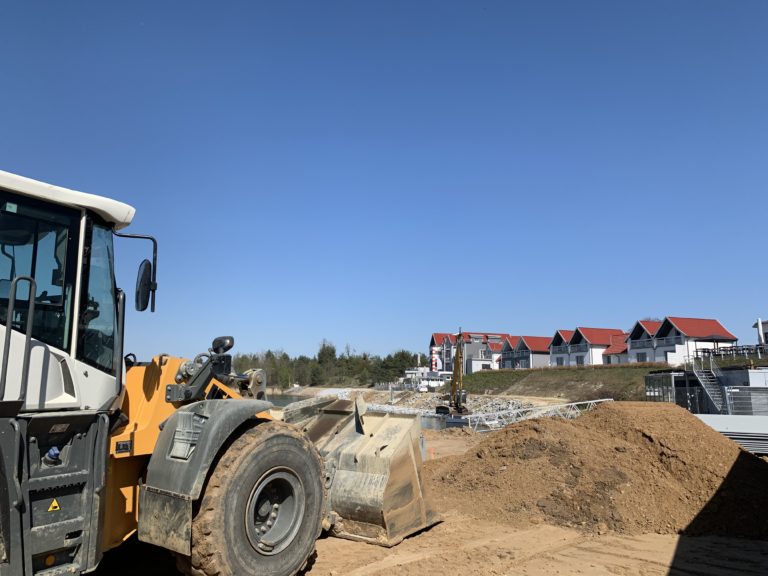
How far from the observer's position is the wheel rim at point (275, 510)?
4.51 m

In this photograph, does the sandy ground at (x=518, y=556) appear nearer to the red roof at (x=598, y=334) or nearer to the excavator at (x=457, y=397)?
the excavator at (x=457, y=397)

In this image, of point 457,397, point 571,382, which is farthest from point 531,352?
point 457,397

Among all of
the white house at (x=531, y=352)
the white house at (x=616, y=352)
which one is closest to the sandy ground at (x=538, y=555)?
the white house at (x=616, y=352)

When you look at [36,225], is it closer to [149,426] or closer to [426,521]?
[149,426]

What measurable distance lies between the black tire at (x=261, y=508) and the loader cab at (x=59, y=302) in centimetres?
106

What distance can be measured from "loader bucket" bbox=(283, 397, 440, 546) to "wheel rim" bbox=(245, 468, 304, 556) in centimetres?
140

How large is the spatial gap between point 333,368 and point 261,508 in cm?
8754

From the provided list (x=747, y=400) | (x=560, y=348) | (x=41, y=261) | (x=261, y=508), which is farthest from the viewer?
(x=560, y=348)

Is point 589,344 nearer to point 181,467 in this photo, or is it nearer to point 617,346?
point 617,346

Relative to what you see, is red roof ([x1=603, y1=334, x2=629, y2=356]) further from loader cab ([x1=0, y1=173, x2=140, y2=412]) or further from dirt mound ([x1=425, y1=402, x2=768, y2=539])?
loader cab ([x1=0, y1=173, x2=140, y2=412])

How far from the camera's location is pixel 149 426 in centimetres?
441

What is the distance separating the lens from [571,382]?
153 feet

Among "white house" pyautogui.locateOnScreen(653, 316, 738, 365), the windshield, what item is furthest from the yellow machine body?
"white house" pyautogui.locateOnScreen(653, 316, 738, 365)

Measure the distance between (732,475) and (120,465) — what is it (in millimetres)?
8417
